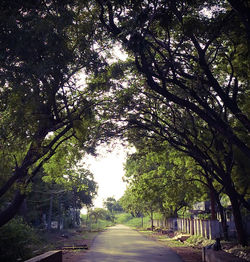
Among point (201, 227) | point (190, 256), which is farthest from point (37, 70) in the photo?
point (201, 227)

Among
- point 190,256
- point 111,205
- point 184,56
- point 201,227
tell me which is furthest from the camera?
point 111,205

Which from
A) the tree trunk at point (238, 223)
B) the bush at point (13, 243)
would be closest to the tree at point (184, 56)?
the tree trunk at point (238, 223)

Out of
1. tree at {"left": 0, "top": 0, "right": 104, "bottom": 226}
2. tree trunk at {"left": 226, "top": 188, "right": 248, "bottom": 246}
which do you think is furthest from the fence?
tree at {"left": 0, "top": 0, "right": 104, "bottom": 226}

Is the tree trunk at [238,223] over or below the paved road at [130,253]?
over

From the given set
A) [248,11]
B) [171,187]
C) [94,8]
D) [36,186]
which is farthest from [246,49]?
[36,186]

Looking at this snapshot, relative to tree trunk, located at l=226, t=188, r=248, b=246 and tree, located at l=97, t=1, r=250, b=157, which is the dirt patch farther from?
tree, located at l=97, t=1, r=250, b=157

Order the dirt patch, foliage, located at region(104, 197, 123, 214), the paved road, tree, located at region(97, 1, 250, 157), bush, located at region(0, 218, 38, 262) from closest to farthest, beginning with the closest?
tree, located at region(97, 1, 250, 157) < bush, located at region(0, 218, 38, 262) < the paved road < the dirt patch < foliage, located at region(104, 197, 123, 214)

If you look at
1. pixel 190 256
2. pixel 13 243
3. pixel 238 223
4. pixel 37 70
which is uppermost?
pixel 37 70

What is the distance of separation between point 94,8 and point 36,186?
2470cm

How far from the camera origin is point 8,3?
349 inches

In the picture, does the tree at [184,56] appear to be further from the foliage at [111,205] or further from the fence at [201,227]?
the foliage at [111,205]

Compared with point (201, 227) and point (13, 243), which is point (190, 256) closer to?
point (13, 243)

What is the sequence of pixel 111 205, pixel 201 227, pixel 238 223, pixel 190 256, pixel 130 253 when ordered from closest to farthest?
pixel 190 256
pixel 130 253
pixel 238 223
pixel 201 227
pixel 111 205

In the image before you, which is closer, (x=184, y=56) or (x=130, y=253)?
(x=184, y=56)
